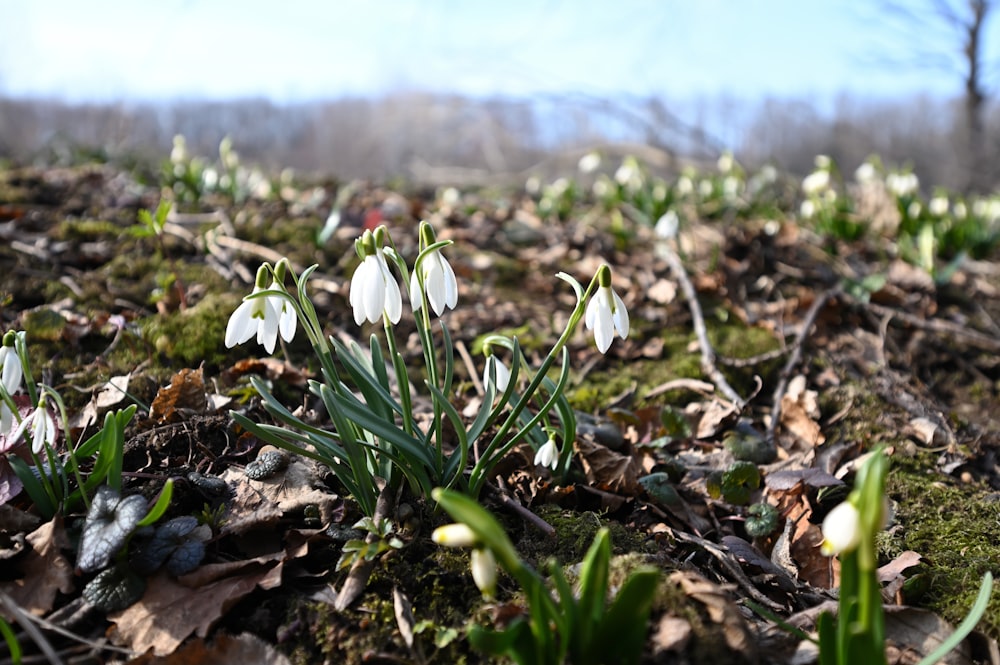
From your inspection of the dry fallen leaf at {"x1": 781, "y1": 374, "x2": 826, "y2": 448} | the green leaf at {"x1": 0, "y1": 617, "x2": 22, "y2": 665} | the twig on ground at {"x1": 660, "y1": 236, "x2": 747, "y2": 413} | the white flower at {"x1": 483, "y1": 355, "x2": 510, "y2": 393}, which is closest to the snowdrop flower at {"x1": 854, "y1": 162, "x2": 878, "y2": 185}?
the twig on ground at {"x1": 660, "y1": 236, "x2": 747, "y2": 413}

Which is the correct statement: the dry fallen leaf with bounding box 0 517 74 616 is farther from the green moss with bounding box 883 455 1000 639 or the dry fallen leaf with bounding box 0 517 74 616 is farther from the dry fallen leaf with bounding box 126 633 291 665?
the green moss with bounding box 883 455 1000 639

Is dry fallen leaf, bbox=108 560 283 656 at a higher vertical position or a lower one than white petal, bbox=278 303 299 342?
lower


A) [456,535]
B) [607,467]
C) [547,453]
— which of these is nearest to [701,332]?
[607,467]

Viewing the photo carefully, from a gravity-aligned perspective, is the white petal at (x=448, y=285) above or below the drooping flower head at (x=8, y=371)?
above

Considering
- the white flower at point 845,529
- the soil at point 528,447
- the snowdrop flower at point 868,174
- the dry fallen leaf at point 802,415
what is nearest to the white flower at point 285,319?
the soil at point 528,447

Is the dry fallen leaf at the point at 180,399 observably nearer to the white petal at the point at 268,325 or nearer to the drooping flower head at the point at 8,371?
the drooping flower head at the point at 8,371

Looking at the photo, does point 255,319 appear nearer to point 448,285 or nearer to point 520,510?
point 448,285
